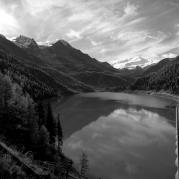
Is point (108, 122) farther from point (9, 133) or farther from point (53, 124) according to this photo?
point (9, 133)

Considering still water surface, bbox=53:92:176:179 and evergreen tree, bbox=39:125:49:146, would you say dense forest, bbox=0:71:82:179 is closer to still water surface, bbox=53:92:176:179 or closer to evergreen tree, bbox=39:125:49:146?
evergreen tree, bbox=39:125:49:146

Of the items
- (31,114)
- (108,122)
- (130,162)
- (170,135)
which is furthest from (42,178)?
(108,122)

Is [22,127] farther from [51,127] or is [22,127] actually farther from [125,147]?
[125,147]

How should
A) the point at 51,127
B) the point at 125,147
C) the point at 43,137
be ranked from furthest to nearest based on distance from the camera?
the point at 125,147
the point at 51,127
the point at 43,137

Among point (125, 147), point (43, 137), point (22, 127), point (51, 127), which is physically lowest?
point (125, 147)

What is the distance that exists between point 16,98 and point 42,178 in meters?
35.8

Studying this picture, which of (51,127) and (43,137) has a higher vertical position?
(43,137)

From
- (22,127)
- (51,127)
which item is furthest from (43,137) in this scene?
(51,127)

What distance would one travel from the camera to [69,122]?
106 metres

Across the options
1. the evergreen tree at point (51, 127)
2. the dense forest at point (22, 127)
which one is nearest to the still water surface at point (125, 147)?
the evergreen tree at point (51, 127)

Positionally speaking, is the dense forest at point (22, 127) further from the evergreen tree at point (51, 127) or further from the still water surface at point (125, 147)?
the still water surface at point (125, 147)

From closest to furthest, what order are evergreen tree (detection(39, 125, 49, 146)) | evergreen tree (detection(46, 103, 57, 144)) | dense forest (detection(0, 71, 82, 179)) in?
dense forest (detection(0, 71, 82, 179))
evergreen tree (detection(39, 125, 49, 146))
evergreen tree (detection(46, 103, 57, 144))

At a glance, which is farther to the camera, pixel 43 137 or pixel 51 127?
pixel 51 127

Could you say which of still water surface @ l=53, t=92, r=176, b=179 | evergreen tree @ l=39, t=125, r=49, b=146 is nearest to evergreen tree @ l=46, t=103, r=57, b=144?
still water surface @ l=53, t=92, r=176, b=179
